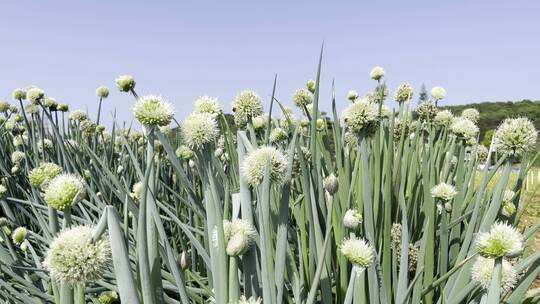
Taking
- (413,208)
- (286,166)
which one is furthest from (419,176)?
(286,166)

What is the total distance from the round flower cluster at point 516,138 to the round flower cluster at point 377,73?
1.09m

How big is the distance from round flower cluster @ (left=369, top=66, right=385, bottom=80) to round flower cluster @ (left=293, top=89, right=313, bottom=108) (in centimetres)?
43

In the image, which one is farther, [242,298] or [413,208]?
[413,208]

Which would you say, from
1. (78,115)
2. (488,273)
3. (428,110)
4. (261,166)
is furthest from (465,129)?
(78,115)

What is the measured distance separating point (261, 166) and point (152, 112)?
26cm

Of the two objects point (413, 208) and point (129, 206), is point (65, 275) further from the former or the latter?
point (413, 208)

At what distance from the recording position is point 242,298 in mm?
818

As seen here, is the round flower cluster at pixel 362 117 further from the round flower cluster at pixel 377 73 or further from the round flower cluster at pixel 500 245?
the round flower cluster at pixel 377 73

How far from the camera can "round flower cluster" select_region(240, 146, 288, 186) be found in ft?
3.01

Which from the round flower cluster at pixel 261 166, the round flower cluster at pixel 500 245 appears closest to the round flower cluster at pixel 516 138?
the round flower cluster at pixel 500 245

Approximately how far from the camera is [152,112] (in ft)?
3.02

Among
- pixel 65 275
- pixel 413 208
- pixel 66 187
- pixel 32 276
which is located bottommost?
pixel 32 276

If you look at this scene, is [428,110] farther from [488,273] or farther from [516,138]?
[488,273]

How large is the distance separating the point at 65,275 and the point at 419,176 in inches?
57.3
